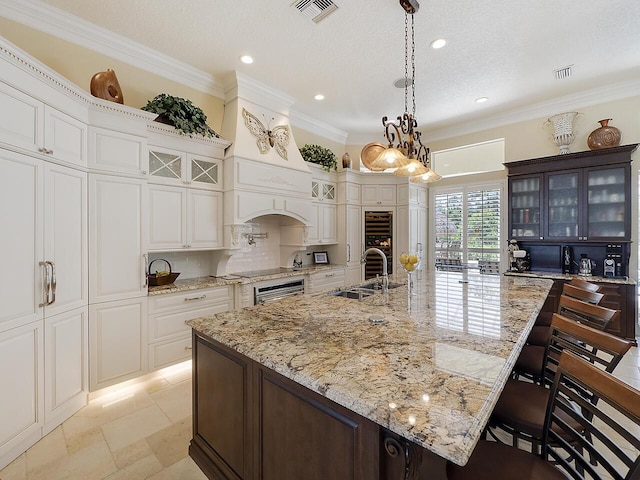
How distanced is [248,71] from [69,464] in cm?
393

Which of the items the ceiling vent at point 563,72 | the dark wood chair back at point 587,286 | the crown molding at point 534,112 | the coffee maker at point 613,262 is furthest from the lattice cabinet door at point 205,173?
the coffee maker at point 613,262

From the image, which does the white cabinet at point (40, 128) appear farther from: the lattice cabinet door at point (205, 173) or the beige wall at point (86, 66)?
the lattice cabinet door at point (205, 173)

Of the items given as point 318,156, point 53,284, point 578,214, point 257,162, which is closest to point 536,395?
point 53,284

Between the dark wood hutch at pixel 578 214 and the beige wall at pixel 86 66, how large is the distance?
4907 millimetres

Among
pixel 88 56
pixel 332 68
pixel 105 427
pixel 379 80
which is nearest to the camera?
pixel 105 427

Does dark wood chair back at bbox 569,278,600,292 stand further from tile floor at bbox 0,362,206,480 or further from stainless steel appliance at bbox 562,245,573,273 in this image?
tile floor at bbox 0,362,206,480

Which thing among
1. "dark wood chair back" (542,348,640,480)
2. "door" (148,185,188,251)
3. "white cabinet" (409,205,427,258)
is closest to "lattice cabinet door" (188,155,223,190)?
"door" (148,185,188,251)

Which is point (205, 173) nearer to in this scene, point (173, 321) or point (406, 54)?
point (173, 321)

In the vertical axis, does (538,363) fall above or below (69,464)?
above

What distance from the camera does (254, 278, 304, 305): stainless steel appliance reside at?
3.72 metres

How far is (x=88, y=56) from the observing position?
2854 millimetres

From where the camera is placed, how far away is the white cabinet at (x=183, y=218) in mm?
3070

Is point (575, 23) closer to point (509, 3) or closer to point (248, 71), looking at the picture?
point (509, 3)

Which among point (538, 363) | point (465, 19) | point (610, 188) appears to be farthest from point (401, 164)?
point (610, 188)
